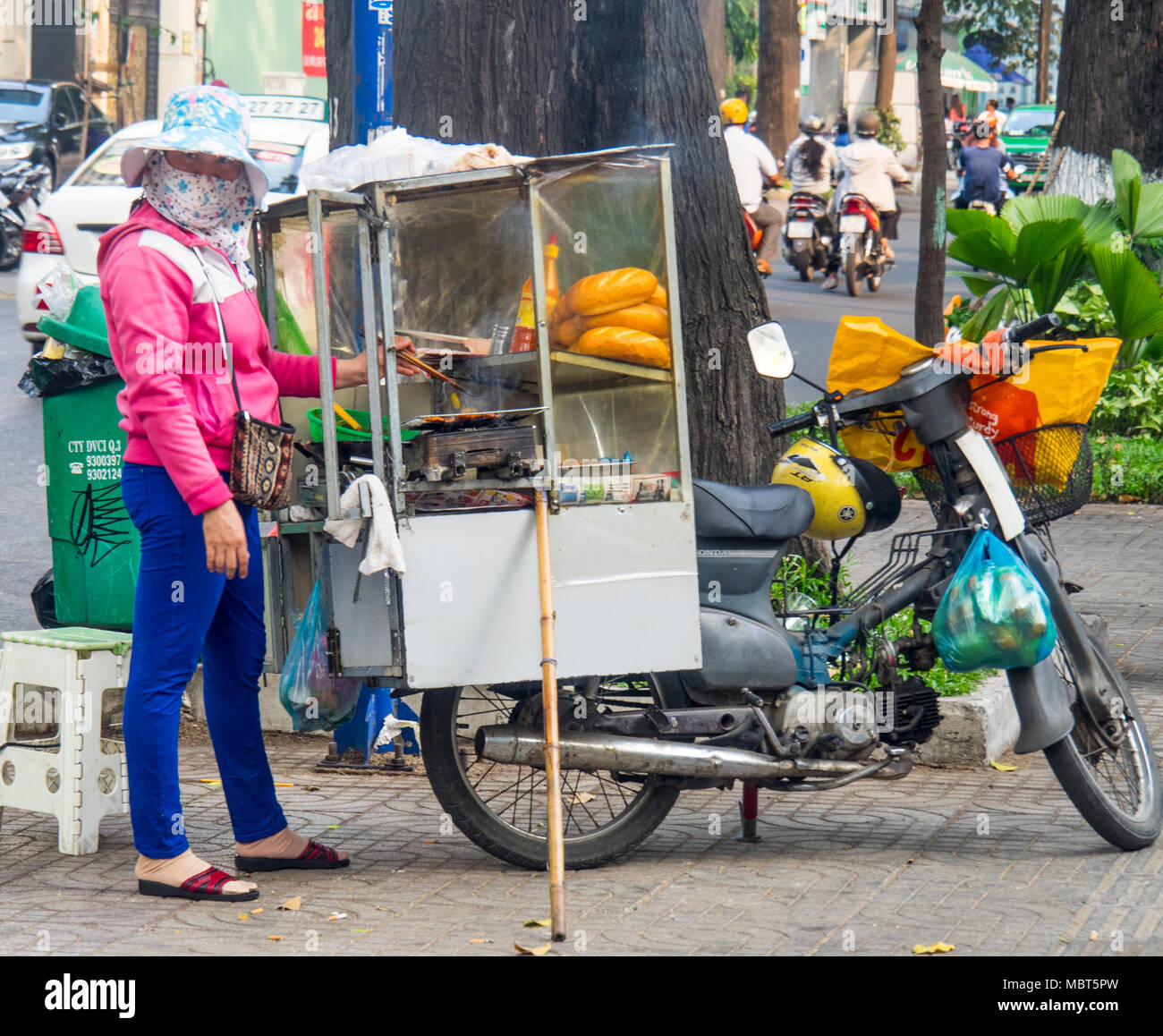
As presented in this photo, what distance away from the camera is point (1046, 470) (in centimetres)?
441

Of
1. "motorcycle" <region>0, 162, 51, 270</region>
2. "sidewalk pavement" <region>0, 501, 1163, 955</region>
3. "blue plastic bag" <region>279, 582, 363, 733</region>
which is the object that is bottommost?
"sidewalk pavement" <region>0, 501, 1163, 955</region>

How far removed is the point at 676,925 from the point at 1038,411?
1.70 metres

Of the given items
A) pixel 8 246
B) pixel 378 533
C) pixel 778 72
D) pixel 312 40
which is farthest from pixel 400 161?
pixel 778 72

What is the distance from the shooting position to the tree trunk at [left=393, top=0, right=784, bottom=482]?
5.67 m

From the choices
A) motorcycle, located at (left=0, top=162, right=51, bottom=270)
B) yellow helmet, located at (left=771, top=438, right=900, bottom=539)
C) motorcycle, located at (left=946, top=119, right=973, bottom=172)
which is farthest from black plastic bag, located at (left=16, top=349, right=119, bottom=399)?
motorcycle, located at (left=946, top=119, right=973, bottom=172)

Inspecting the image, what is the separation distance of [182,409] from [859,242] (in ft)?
46.4

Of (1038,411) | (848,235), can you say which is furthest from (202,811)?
(848,235)

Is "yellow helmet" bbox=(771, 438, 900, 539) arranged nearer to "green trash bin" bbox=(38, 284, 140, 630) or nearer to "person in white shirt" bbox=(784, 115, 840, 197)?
"green trash bin" bbox=(38, 284, 140, 630)

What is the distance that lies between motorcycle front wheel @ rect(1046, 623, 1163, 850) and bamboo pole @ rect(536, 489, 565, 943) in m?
1.42

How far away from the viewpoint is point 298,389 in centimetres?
421

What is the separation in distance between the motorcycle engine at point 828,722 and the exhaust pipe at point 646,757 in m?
0.04

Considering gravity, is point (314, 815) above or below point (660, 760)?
below

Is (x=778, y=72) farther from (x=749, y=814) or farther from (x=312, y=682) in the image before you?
(x=312, y=682)
